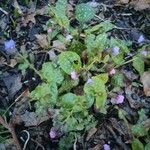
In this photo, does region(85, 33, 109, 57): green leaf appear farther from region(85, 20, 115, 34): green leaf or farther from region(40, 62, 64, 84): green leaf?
region(40, 62, 64, 84): green leaf

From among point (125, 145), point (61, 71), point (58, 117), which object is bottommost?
point (125, 145)

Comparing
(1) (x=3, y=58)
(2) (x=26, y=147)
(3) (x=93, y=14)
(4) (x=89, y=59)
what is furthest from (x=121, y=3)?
(2) (x=26, y=147)

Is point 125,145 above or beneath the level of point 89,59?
beneath

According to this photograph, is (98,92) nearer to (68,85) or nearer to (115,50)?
(68,85)

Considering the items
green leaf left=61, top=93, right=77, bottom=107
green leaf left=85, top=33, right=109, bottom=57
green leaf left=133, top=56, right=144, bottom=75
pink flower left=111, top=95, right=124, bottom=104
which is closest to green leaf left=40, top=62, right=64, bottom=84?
green leaf left=61, top=93, right=77, bottom=107

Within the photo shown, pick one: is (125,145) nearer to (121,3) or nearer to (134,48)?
(134,48)

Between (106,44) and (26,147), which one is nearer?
(26,147)
